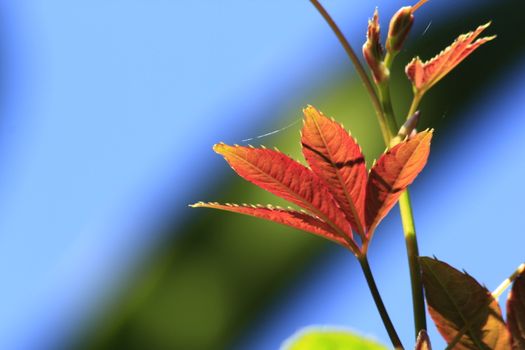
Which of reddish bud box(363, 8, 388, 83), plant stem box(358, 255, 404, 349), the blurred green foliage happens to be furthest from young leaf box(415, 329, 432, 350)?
the blurred green foliage

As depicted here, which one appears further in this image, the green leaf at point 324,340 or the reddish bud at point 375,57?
the reddish bud at point 375,57

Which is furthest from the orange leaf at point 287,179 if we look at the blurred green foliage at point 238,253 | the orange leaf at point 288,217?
the blurred green foliage at point 238,253

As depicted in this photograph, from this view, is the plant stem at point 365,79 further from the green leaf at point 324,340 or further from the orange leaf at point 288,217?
the green leaf at point 324,340

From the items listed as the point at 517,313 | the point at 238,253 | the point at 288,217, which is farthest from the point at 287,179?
the point at 238,253

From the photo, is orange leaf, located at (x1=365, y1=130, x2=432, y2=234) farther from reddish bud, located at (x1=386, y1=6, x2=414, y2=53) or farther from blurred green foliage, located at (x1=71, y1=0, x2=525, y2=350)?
blurred green foliage, located at (x1=71, y1=0, x2=525, y2=350)

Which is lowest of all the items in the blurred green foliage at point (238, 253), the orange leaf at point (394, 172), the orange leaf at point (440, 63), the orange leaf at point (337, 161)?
the orange leaf at point (394, 172)

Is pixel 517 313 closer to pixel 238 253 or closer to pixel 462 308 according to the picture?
pixel 462 308
